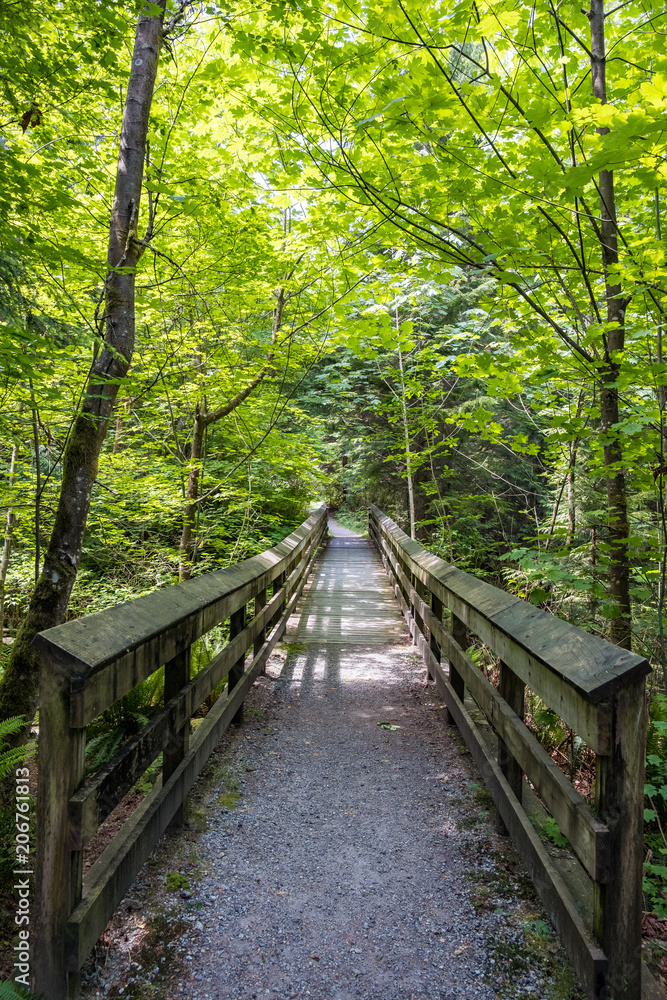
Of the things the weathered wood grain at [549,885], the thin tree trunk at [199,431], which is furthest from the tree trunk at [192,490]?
the weathered wood grain at [549,885]

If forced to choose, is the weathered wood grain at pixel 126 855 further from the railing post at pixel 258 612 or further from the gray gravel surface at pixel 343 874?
the railing post at pixel 258 612

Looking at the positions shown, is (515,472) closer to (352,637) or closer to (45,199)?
(352,637)

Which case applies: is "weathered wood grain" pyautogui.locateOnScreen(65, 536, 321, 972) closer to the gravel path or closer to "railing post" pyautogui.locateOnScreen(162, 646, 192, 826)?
"railing post" pyautogui.locateOnScreen(162, 646, 192, 826)

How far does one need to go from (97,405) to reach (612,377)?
3262 millimetres

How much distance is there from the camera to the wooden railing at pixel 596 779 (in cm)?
148

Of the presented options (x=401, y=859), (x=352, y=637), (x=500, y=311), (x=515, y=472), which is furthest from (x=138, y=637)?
(x=515, y=472)

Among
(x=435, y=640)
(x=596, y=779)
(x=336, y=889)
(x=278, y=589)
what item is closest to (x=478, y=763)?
(x=336, y=889)

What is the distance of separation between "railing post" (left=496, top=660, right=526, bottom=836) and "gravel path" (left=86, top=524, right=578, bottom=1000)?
31cm

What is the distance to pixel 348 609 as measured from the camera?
829 cm

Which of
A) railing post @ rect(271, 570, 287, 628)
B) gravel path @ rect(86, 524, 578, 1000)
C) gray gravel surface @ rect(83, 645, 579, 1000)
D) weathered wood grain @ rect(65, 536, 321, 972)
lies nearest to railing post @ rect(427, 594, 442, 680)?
gravel path @ rect(86, 524, 578, 1000)

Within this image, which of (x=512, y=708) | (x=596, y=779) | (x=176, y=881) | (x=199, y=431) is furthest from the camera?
(x=199, y=431)

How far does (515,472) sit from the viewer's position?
1402cm

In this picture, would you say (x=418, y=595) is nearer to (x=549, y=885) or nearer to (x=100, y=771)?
(x=549, y=885)

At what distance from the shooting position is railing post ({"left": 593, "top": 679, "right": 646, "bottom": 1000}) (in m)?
1.48
